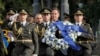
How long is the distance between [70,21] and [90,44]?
37.3 inches

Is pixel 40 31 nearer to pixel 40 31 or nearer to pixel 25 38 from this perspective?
pixel 40 31

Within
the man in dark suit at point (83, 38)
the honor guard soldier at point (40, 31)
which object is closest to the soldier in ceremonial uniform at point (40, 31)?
the honor guard soldier at point (40, 31)

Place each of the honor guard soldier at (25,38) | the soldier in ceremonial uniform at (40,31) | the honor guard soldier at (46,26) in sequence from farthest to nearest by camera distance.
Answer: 1. the soldier in ceremonial uniform at (40,31)
2. the honor guard soldier at (46,26)
3. the honor guard soldier at (25,38)

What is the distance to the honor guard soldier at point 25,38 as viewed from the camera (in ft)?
43.2

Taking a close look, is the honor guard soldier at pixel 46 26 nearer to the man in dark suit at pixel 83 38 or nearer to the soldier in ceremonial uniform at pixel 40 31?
the soldier in ceremonial uniform at pixel 40 31

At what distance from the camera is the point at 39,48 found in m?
13.5

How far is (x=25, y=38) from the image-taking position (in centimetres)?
1331

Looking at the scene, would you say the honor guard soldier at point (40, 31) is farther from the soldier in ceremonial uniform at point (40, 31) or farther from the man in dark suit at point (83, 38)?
the man in dark suit at point (83, 38)

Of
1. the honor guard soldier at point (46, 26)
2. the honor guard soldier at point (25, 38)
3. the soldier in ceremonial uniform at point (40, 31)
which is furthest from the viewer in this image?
the soldier in ceremonial uniform at point (40, 31)

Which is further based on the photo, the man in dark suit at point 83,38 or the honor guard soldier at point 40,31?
the honor guard soldier at point 40,31

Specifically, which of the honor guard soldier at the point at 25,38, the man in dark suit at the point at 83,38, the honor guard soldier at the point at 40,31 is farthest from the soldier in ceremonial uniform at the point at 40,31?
the man in dark suit at the point at 83,38

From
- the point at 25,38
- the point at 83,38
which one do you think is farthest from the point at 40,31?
the point at 83,38

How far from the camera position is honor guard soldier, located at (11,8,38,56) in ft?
43.2

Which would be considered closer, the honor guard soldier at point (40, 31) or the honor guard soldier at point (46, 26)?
the honor guard soldier at point (46, 26)
